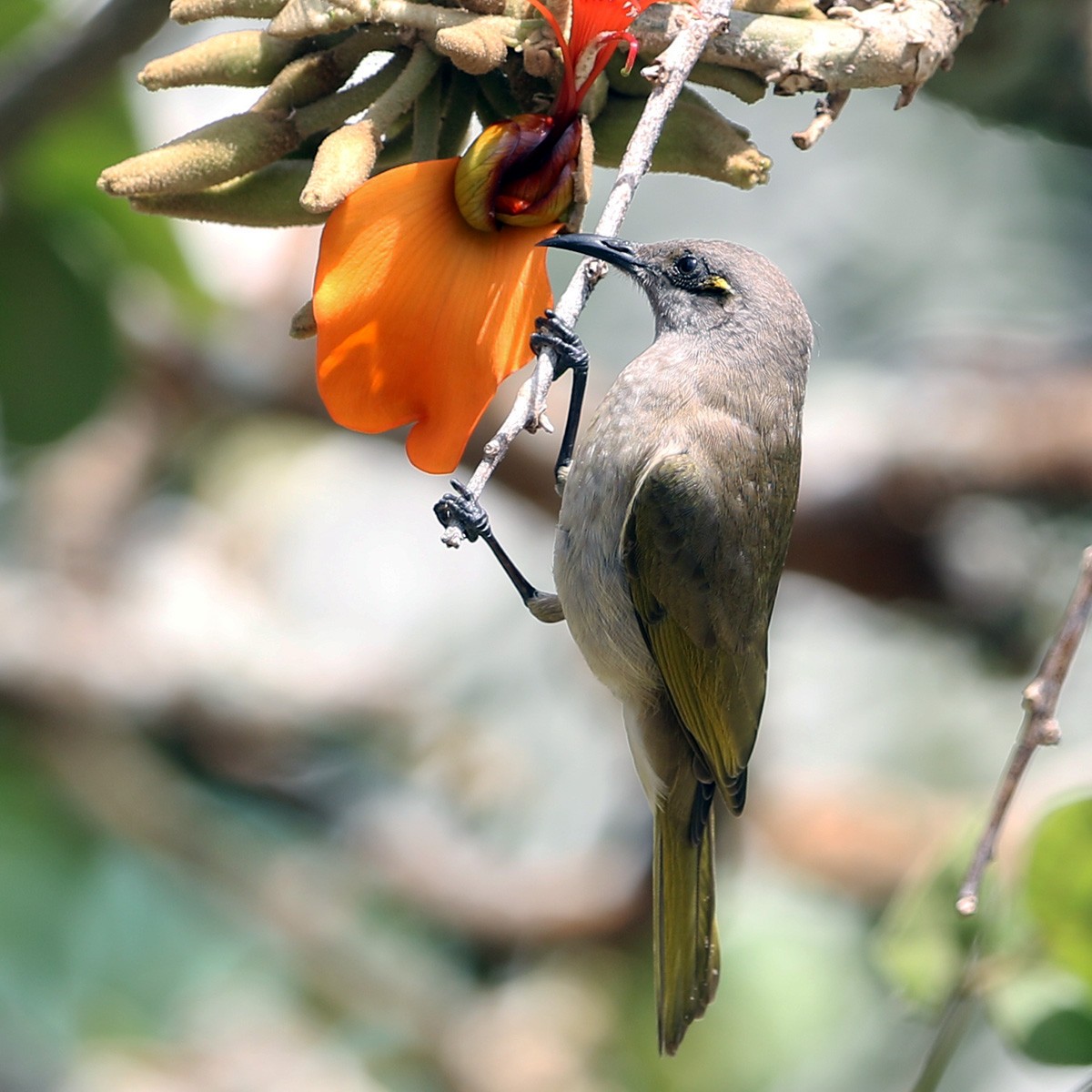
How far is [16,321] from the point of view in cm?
278

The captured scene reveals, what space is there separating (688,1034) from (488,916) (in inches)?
37.1

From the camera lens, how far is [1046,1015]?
241 centimetres

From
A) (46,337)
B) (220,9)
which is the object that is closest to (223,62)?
(220,9)

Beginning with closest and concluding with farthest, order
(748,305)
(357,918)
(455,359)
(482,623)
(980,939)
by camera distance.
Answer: (455,359) < (980,939) < (748,305) < (357,918) < (482,623)

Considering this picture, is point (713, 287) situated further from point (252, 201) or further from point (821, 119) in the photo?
point (252, 201)

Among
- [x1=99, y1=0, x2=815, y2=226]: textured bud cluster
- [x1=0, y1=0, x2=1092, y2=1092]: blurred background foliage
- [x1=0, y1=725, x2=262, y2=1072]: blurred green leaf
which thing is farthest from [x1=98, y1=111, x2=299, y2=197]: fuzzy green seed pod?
[x1=0, y1=725, x2=262, y2=1072]: blurred green leaf

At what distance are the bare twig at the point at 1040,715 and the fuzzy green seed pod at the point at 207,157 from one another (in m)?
1.17

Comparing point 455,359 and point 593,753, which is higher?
point 455,359

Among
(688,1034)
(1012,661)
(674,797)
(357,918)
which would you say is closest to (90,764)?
(357,918)

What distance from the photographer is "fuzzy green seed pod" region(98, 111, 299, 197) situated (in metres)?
1.38

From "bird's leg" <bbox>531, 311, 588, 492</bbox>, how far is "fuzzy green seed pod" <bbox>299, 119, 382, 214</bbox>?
0.92 ft

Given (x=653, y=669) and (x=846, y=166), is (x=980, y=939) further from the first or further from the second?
(x=846, y=166)

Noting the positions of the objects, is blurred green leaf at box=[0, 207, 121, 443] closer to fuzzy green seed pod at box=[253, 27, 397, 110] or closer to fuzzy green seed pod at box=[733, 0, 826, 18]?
Answer: fuzzy green seed pod at box=[253, 27, 397, 110]

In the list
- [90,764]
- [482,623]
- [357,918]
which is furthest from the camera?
[482,623]
